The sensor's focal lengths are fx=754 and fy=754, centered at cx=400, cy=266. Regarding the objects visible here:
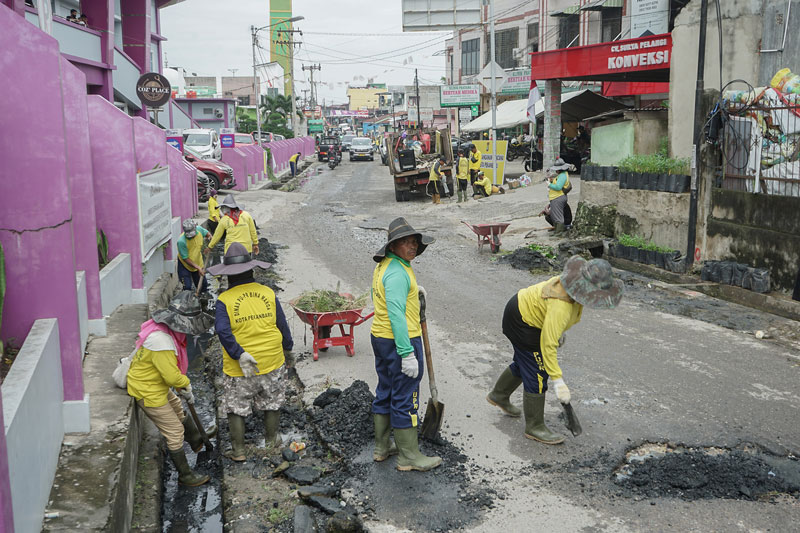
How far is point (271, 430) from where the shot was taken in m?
6.09

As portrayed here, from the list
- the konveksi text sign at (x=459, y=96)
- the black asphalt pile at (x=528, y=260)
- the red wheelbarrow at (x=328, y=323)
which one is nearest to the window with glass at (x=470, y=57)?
the konveksi text sign at (x=459, y=96)

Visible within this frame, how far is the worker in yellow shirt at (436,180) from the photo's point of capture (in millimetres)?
24531

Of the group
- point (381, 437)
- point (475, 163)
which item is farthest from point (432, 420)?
point (475, 163)

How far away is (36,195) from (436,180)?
66.0ft

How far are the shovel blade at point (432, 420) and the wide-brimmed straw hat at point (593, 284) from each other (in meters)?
1.39

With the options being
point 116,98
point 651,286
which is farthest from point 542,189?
point 116,98

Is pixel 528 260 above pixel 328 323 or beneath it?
beneath

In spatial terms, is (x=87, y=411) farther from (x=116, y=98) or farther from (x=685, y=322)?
(x=116, y=98)

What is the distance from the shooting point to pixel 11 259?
17.5 feet

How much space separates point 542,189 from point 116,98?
545 inches

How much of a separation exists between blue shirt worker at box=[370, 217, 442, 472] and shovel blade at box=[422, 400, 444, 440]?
37 cm

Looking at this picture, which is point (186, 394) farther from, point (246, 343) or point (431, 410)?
point (431, 410)

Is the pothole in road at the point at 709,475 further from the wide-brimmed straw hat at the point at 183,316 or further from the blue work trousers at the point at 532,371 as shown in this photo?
the wide-brimmed straw hat at the point at 183,316

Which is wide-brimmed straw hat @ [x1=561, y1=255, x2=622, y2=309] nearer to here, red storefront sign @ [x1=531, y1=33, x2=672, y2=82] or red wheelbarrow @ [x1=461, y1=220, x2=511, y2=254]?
red wheelbarrow @ [x1=461, y1=220, x2=511, y2=254]
